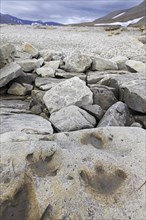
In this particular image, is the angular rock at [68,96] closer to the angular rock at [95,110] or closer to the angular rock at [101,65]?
the angular rock at [95,110]

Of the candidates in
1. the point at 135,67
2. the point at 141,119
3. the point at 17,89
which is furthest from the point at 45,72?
the point at 141,119

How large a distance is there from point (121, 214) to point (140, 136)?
158 centimetres

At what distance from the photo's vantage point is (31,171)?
404 centimetres

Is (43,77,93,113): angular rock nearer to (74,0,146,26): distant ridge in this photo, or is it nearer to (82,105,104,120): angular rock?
(82,105,104,120): angular rock

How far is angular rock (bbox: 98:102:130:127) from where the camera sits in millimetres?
6445

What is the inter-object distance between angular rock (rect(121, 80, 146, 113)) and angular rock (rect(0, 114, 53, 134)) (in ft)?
6.82

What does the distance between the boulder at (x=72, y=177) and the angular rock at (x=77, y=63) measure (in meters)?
5.42

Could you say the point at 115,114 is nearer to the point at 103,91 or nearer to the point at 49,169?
the point at 103,91

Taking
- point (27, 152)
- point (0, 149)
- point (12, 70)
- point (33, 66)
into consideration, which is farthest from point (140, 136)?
point (33, 66)

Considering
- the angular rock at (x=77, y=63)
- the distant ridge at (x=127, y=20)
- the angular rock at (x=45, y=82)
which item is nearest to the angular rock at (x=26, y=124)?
the angular rock at (x=45, y=82)

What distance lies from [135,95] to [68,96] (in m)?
1.48

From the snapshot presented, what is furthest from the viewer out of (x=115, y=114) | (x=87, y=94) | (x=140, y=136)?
(x=87, y=94)

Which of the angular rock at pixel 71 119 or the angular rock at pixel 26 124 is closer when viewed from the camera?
the angular rock at pixel 26 124

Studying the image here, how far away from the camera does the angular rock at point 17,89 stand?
858cm
